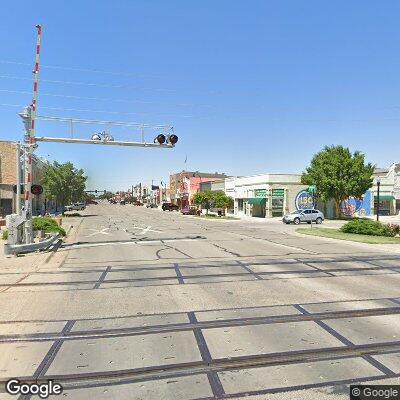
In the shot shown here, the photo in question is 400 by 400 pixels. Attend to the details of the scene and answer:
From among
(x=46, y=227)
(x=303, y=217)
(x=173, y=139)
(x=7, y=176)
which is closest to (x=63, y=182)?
(x=7, y=176)

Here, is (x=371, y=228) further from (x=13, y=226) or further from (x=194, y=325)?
(x=194, y=325)

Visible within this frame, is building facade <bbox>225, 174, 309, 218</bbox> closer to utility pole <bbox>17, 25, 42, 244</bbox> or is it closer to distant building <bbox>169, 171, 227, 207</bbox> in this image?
distant building <bbox>169, 171, 227, 207</bbox>

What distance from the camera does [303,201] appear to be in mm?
51719

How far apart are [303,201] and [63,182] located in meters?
31.3

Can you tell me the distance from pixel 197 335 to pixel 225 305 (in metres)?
1.85

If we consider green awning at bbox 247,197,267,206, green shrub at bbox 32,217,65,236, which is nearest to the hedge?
green shrub at bbox 32,217,65,236

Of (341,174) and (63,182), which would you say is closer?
(341,174)

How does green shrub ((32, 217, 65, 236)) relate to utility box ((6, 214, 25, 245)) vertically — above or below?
below

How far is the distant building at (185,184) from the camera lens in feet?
285

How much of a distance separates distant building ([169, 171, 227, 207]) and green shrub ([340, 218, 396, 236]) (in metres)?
56.7

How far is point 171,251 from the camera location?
17.2 metres

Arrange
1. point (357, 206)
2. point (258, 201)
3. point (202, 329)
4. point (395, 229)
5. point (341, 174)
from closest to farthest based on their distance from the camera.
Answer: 1. point (202, 329)
2. point (395, 229)
3. point (341, 174)
4. point (258, 201)
5. point (357, 206)

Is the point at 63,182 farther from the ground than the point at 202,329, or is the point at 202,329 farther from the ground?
the point at 63,182

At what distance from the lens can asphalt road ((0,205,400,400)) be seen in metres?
4.68
